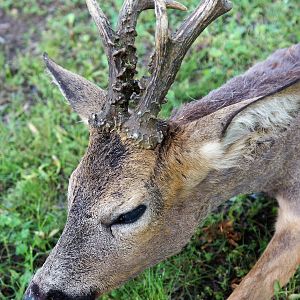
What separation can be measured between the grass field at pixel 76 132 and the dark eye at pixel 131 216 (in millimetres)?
1113

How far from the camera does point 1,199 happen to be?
5852 millimetres

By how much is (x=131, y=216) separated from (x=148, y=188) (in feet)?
0.61

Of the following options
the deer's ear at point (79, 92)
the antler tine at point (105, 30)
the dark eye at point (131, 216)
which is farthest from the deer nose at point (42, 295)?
the antler tine at point (105, 30)

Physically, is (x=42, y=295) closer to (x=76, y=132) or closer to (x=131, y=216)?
(x=131, y=216)

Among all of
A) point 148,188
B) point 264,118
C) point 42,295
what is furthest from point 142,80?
point 42,295

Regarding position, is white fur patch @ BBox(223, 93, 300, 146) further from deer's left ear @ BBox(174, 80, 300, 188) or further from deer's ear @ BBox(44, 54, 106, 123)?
deer's ear @ BBox(44, 54, 106, 123)

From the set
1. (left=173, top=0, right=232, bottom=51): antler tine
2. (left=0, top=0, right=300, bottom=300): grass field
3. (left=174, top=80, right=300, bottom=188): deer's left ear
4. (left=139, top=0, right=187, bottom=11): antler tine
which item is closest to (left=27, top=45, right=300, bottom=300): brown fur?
(left=174, top=80, right=300, bottom=188): deer's left ear

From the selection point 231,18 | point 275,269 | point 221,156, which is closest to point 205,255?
point 275,269

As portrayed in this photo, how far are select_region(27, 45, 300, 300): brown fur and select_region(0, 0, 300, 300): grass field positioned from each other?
878 millimetres

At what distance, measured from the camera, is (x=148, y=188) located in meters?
3.80

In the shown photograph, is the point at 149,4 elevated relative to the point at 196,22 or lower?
elevated

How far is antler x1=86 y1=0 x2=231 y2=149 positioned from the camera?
3705 millimetres

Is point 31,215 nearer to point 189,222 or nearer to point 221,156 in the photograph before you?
point 189,222

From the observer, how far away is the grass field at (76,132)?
16.3ft
